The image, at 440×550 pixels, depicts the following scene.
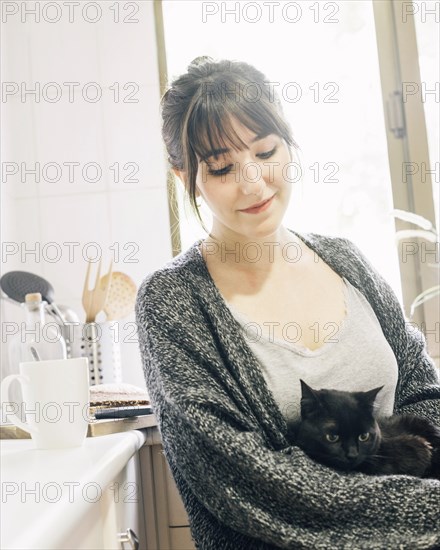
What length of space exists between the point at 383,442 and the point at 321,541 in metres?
0.21

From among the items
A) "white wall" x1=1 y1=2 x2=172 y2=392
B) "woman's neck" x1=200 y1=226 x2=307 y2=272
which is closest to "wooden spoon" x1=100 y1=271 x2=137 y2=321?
"white wall" x1=1 y1=2 x2=172 y2=392

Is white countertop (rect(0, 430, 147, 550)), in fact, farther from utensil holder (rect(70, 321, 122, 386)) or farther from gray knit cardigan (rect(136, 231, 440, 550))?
utensil holder (rect(70, 321, 122, 386))

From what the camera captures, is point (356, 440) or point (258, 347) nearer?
point (356, 440)

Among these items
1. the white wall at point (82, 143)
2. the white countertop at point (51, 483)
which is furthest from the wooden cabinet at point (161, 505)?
the white wall at point (82, 143)

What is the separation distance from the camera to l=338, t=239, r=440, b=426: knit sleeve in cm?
113

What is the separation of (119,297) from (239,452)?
3.18 feet

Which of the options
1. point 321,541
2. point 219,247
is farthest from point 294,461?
point 219,247

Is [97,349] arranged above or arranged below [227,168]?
below

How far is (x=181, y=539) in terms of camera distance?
4.29ft

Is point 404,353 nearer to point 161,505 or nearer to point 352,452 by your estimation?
point 352,452

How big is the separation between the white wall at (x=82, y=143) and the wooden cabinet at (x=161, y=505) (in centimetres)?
68

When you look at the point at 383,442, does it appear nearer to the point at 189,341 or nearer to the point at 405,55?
the point at 189,341

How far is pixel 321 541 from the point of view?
0.85m

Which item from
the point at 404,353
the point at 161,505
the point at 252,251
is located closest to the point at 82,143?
the point at 252,251
